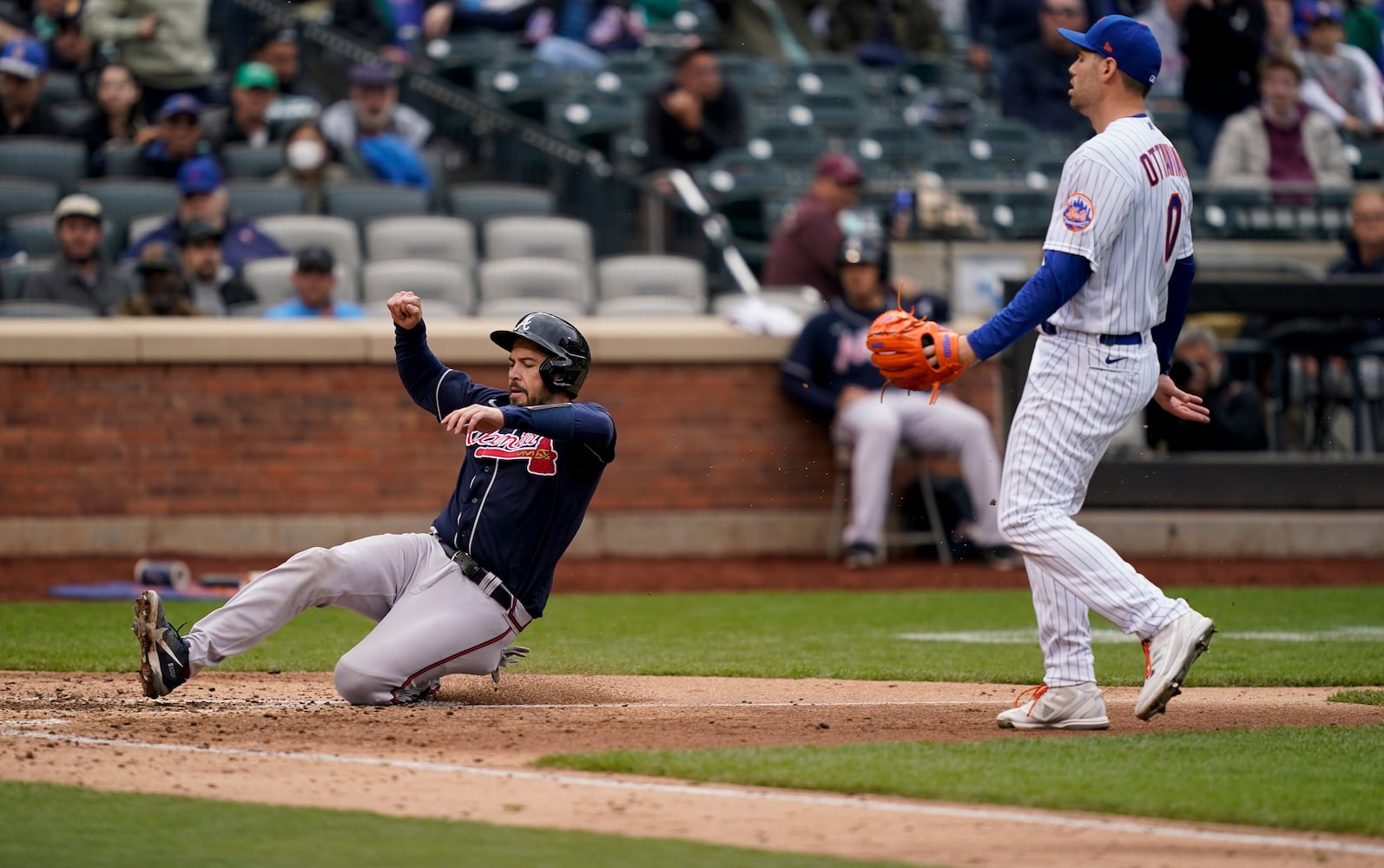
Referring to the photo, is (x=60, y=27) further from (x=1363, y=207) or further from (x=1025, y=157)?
(x=1363, y=207)

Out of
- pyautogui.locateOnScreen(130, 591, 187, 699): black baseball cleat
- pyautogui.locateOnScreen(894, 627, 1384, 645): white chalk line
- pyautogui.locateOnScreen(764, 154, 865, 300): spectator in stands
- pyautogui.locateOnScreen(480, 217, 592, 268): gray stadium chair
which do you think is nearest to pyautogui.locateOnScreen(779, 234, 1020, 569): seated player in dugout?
pyautogui.locateOnScreen(764, 154, 865, 300): spectator in stands

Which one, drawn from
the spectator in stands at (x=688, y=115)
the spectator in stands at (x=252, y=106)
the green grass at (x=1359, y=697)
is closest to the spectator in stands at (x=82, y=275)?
the spectator in stands at (x=252, y=106)

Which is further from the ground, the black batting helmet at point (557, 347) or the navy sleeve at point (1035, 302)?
the navy sleeve at point (1035, 302)

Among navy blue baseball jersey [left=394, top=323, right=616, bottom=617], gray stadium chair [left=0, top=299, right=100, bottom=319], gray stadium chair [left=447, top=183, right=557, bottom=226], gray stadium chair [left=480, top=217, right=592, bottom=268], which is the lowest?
navy blue baseball jersey [left=394, top=323, right=616, bottom=617]

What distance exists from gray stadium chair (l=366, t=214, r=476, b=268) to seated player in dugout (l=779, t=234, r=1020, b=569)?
2560mm

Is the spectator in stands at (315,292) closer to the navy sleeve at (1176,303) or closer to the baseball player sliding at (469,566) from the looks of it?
the baseball player sliding at (469,566)

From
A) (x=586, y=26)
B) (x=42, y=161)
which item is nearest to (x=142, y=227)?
(x=42, y=161)

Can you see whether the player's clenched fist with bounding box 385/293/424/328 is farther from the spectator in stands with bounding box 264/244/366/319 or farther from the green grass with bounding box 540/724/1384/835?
the spectator in stands with bounding box 264/244/366/319

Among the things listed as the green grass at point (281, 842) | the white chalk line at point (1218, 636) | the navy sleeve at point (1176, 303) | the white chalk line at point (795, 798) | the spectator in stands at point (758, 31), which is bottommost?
the white chalk line at point (1218, 636)

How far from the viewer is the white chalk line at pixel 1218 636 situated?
8.98 metres

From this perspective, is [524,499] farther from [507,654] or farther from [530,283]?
[530,283]

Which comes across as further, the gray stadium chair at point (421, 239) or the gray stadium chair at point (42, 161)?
the gray stadium chair at point (42, 161)

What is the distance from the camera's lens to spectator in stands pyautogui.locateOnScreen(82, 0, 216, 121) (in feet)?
48.9

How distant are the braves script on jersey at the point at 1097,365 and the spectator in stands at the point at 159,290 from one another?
7749 millimetres
